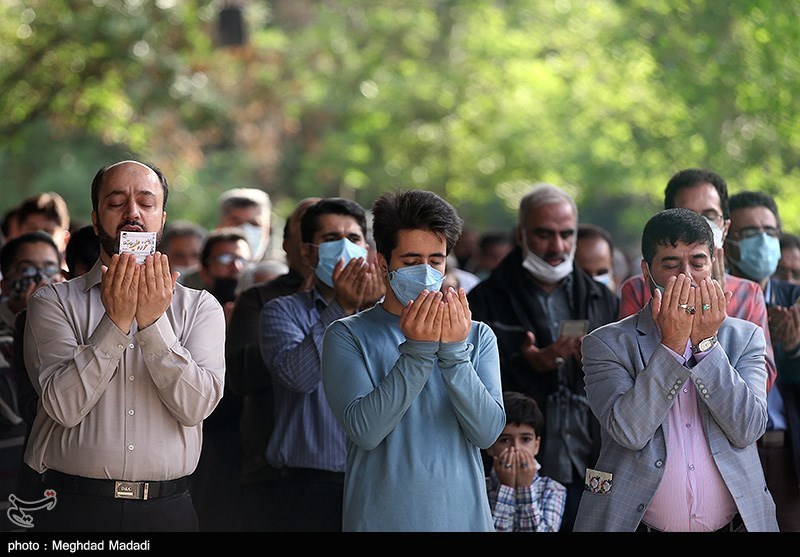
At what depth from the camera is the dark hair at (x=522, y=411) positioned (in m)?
5.75

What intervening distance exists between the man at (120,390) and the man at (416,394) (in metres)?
0.53

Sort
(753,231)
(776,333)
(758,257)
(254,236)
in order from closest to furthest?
1. (776,333)
2. (758,257)
3. (753,231)
4. (254,236)

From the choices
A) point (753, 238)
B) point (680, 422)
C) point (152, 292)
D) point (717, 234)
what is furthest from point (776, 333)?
point (152, 292)

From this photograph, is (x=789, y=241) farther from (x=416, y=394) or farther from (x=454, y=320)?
(x=416, y=394)

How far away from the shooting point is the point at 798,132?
10250 mm

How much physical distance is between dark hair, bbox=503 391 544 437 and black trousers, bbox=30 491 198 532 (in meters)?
1.87

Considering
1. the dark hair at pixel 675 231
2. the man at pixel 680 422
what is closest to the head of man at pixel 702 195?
the dark hair at pixel 675 231

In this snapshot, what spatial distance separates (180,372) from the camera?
4.33 meters

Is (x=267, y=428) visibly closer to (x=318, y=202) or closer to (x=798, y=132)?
(x=318, y=202)

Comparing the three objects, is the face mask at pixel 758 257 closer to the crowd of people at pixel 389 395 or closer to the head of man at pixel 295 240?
the crowd of people at pixel 389 395

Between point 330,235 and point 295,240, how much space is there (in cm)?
65

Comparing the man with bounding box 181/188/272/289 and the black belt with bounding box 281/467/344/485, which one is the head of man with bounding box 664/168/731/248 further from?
the man with bounding box 181/188/272/289

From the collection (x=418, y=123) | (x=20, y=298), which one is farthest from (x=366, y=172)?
(x=20, y=298)

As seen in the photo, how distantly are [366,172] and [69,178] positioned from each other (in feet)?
22.5
